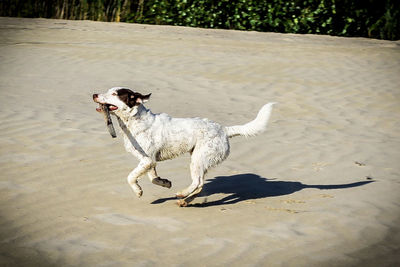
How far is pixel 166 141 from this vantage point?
20.3 feet

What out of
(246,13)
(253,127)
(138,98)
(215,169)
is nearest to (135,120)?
(138,98)

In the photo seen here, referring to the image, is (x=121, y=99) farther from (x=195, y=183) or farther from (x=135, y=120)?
(x=195, y=183)

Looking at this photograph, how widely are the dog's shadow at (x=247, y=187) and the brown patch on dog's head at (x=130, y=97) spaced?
116 centimetres

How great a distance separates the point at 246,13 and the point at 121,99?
48.9 feet

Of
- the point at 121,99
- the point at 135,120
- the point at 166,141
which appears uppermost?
the point at 121,99

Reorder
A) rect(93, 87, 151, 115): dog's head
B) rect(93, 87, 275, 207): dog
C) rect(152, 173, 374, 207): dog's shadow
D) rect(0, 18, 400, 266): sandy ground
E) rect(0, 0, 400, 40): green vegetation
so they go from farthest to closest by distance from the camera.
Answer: rect(0, 0, 400, 40): green vegetation, rect(152, 173, 374, 207): dog's shadow, rect(93, 87, 275, 207): dog, rect(93, 87, 151, 115): dog's head, rect(0, 18, 400, 266): sandy ground

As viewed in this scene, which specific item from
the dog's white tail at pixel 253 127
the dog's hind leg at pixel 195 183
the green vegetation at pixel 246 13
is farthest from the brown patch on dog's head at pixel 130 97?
the green vegetation at pixel 246 13

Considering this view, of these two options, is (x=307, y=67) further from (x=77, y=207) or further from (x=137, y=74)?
(x=77, y=207)

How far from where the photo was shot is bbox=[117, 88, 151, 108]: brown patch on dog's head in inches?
233

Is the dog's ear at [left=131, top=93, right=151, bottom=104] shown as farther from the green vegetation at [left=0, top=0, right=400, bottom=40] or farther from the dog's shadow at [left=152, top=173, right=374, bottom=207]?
the green vegetation at [left=0, top=0, right=400, bottom=40]

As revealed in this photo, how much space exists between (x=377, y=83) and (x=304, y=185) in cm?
727

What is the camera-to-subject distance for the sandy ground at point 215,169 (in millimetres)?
5078

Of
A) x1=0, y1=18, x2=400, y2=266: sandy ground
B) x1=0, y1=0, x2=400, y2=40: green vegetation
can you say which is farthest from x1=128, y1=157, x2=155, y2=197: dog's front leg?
x1=0, y1=0, x2=400, y2=40: green vegetation

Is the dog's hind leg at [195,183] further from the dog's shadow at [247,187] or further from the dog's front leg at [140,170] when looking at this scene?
the dog's front leg at [140,170]
